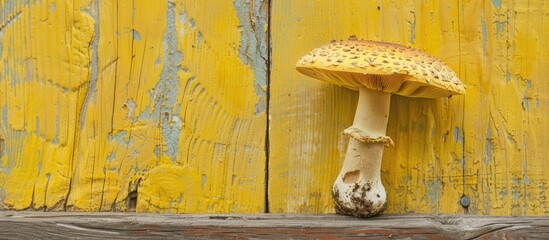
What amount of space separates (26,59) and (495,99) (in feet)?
5.78

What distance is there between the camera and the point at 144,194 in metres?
2.18

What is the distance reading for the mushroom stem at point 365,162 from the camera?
1.98m

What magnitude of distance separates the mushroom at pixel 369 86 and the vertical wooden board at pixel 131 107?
34 cm

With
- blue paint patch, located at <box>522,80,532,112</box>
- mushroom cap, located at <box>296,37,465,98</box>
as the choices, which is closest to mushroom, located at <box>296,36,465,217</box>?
mushroom cap, located at <box>296,37,465,98</box>

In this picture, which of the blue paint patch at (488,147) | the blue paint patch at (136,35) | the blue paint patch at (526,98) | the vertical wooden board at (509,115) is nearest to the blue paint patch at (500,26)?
the vertical wooden board at (509,115)

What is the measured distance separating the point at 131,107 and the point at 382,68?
3.15ft

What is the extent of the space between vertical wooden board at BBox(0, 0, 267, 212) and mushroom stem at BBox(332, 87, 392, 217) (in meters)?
0.34

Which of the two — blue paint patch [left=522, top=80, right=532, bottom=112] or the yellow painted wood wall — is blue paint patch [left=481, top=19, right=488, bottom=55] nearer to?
the yellow painted wood wall

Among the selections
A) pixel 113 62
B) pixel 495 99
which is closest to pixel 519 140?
pixel 495 99

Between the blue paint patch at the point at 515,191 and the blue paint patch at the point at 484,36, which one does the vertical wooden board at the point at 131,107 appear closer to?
the blue paint patch at the point at 484,36

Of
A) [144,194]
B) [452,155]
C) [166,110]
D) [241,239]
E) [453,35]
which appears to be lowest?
[241,239]

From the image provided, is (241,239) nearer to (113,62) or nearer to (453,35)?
(113,62)

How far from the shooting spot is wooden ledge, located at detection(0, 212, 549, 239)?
6.48ft

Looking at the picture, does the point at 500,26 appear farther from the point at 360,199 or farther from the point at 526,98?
the point at 360,199
